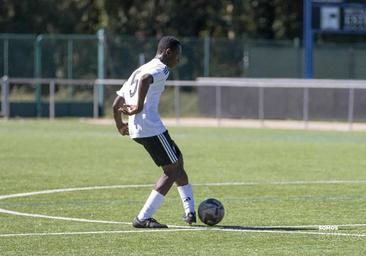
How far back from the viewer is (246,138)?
26.0 metres

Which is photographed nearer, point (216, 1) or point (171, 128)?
point (171, 128)

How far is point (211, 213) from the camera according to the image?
449 inches

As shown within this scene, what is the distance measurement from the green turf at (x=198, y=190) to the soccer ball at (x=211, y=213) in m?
0.28

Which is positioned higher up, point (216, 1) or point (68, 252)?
point (216, 1)

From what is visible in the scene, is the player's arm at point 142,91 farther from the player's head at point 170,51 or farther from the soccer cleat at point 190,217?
the soccer cleat at point 190,217

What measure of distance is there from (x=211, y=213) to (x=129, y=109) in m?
1.37

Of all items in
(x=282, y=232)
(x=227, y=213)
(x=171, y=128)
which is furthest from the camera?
(x=171, y=128)

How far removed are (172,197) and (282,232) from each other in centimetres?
369

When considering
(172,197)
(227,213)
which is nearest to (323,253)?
(227,213)

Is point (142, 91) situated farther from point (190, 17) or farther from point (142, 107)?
point (190, 17)

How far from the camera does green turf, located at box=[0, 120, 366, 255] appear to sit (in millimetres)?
10219

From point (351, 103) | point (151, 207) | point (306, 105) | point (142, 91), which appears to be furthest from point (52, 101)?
point (142, 91)

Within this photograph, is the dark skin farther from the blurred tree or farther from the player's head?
the blurred tree

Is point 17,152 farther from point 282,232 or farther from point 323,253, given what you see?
point 323,253
